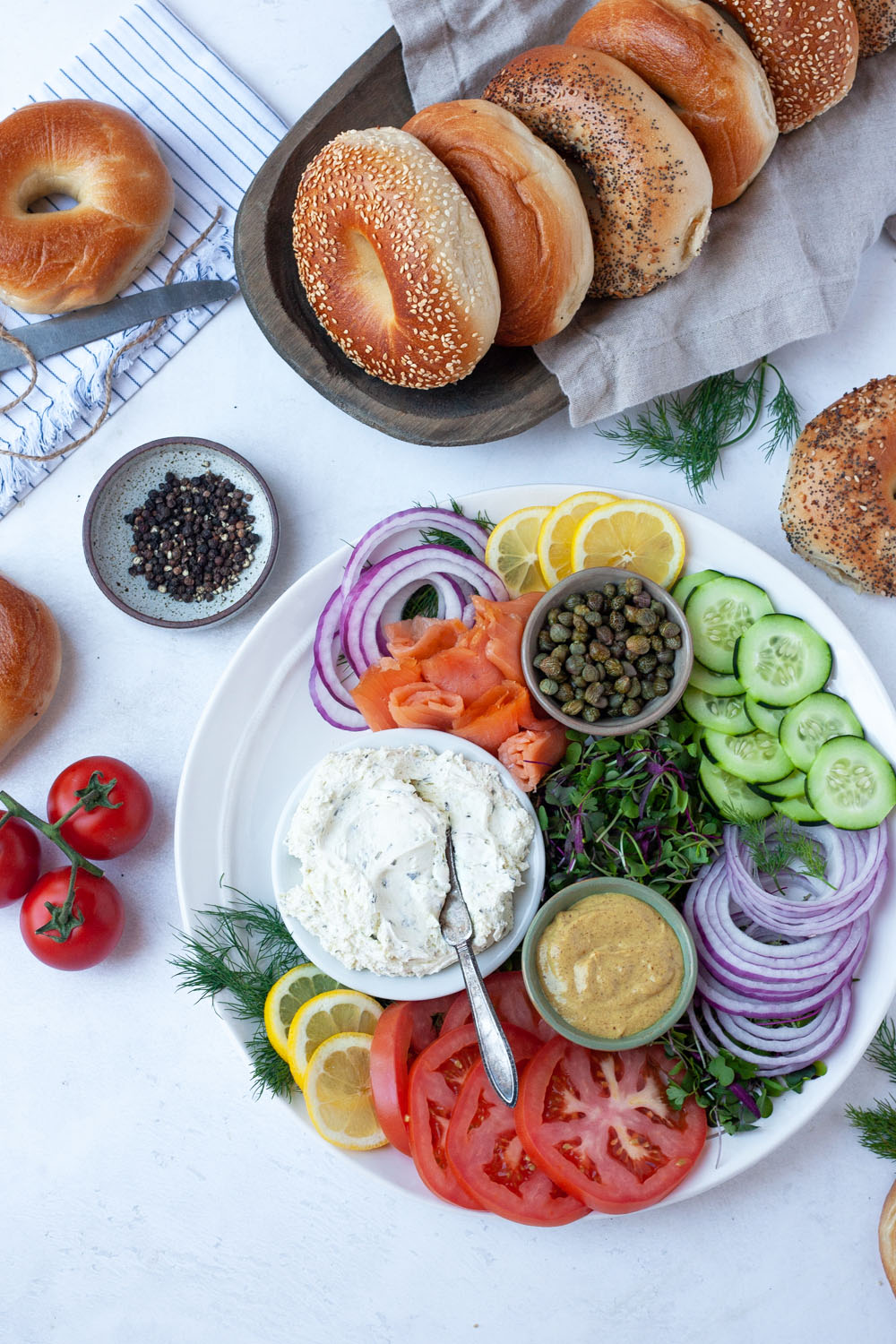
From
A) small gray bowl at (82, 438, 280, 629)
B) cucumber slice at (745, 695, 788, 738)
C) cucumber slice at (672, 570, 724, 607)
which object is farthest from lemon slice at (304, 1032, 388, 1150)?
cucumber slice at (672, 570, 724, 607)

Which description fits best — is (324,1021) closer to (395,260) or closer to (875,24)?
(395,260)

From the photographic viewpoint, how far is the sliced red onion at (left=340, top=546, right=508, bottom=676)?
8.90 ft

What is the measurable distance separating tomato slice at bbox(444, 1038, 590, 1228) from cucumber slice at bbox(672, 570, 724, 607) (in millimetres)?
1297

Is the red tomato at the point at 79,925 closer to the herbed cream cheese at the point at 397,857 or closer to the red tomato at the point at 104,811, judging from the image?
the red tomato at the point at 104,811

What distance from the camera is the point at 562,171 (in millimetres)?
2355

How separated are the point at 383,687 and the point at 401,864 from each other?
0.51 m

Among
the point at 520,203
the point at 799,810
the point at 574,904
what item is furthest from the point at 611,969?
the point at 520,203

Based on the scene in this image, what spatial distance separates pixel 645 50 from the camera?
240cm

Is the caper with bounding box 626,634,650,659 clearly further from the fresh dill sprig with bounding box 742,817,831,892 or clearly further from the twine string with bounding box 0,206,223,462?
the twine string with bounding box 0,206,223,462

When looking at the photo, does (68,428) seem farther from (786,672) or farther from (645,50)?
(786,672)

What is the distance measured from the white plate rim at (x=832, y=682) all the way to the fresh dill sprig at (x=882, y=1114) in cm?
18

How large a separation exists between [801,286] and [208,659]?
1959mm

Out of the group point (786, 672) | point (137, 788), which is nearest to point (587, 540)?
point (786, 672)

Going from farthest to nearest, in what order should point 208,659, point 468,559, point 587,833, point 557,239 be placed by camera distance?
point 208,659 < point 468,559 < point 587,833 < point 557,239
